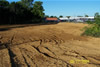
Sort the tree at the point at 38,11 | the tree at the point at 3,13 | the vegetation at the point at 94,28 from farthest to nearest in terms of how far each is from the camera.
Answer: the tree at the point at 38,11, the tree at the point at 3,13, the vegetation at the point at 94,28

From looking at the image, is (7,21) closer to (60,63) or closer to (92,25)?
(92,25)

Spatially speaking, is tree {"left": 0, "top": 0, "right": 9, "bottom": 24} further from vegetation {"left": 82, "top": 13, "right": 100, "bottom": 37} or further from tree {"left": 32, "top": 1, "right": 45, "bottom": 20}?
vegetation {"left": 82, "top": 13, "right": 100, "bottom": 37}

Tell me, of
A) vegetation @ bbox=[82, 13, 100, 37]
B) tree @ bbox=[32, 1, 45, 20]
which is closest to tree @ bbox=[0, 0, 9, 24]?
tree @ bbox=[32, 1, 45, 20]

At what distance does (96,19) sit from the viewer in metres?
12.8

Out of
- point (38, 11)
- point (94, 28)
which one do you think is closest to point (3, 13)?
point (38, 11)

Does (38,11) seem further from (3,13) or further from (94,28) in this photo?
(94,28)

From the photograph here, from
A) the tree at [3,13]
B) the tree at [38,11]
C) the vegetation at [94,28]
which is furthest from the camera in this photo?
the tree at [38,11]

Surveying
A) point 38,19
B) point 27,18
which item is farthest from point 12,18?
point 38,19

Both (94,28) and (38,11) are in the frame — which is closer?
(94,28)

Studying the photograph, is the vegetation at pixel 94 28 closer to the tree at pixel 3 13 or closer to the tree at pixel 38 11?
the tree at pixel 3 13

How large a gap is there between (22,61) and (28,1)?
252 feet

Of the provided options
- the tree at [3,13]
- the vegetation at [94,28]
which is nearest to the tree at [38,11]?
the tree at [3,13]

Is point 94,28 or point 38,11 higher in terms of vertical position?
point 38,11

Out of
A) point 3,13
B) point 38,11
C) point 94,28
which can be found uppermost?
point 38,11
